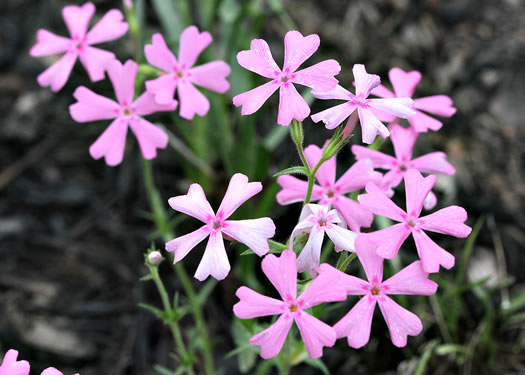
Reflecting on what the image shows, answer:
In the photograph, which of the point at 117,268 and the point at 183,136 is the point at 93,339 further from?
the point at 183,136

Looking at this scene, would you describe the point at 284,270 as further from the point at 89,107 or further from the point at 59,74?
the point at 59,74

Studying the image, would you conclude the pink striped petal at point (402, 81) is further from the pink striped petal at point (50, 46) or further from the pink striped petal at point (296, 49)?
the pink striped petal at point (50, 46)

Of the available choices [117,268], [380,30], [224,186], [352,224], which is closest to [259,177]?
[224,186]

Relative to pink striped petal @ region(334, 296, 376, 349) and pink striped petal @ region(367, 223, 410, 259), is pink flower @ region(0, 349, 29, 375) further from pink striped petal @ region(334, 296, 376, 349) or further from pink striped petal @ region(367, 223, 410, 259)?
pink striped petal @ region(367, 223, 410, 259)

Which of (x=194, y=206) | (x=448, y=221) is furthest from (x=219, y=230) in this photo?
(x=448, y=221)

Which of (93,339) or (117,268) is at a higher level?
(117,268)

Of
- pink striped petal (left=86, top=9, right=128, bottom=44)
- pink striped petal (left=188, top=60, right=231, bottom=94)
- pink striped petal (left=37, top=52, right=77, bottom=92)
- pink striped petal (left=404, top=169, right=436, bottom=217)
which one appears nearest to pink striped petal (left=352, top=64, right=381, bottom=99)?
pink striped petal (left=404, top=169, right=436, bottom=217)
